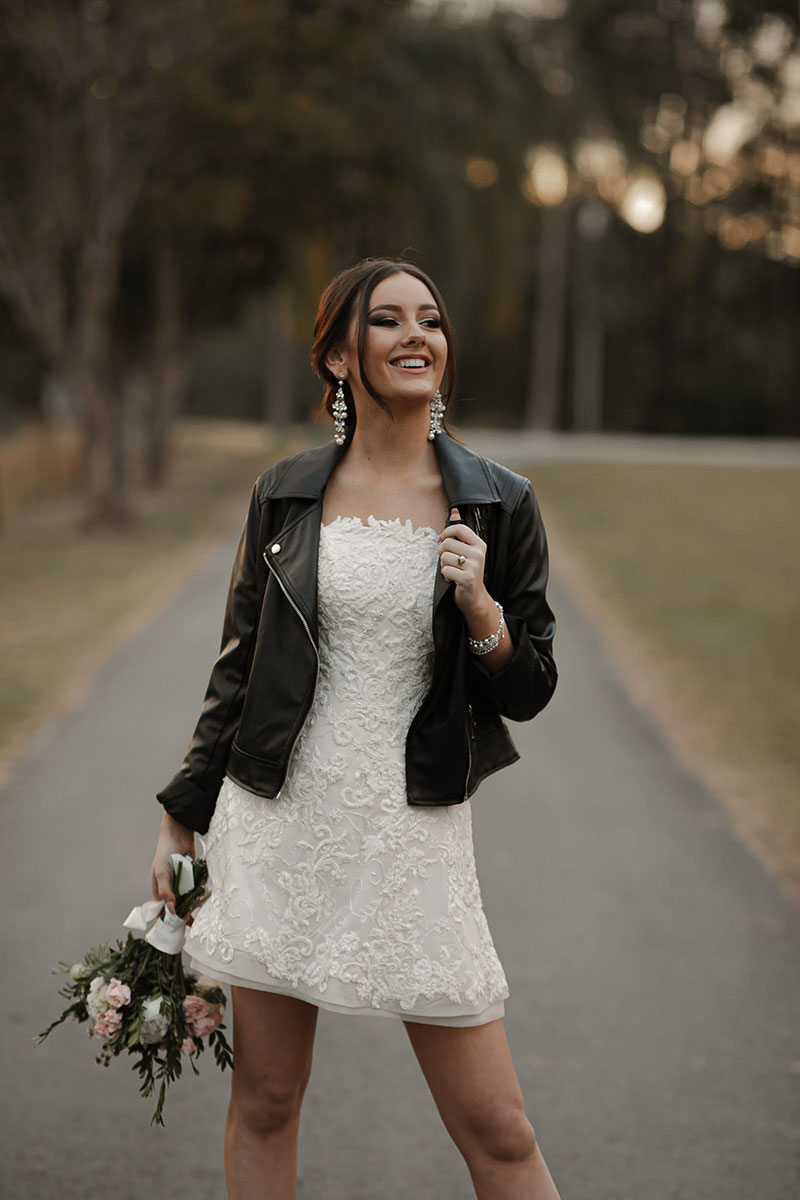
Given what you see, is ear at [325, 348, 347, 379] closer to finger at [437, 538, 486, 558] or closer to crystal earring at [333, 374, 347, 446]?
crystal earring at [333, 374, 347, 446]

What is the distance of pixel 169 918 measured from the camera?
8.54ft

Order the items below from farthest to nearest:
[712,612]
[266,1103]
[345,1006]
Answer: [712,612]
[266,1103]
[345,1006]

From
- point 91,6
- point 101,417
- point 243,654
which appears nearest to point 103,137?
point 91,6

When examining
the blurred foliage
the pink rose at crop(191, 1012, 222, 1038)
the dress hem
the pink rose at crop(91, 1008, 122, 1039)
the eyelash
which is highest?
the blurred foliage

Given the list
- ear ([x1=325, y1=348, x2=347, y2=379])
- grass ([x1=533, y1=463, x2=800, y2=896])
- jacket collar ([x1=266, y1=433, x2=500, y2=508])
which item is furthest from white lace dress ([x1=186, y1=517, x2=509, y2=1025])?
grass ([x1=533, y1=463, x2=800, y2=896])

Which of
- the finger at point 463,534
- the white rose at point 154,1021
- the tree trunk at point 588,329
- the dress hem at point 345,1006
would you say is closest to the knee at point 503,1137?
the dress hem at point 345,1006

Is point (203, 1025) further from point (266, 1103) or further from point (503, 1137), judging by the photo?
point (503, 1137)

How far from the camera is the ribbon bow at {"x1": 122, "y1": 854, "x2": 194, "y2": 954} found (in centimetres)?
260

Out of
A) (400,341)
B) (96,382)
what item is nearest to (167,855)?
(400,341)

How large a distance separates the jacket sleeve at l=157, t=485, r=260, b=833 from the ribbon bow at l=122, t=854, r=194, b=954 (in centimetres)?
9

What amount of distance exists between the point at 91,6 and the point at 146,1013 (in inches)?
645

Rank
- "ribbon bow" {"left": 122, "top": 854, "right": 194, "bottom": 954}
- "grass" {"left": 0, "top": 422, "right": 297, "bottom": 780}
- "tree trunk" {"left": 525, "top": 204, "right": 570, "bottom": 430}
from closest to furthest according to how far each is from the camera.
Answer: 1. "ribbon bow" {"left": 122, "top": 854, "right": 194, "bottom": 954}
2. "grass" {"left": 0, "top": 422, "right": 297, "bottom": 780}
3. "tree trunk" {"left": 525, "top": 204, "right": 570, "bottom": 430}

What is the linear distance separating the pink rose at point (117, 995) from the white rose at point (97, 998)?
2cm

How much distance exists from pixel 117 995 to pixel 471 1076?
75cm
